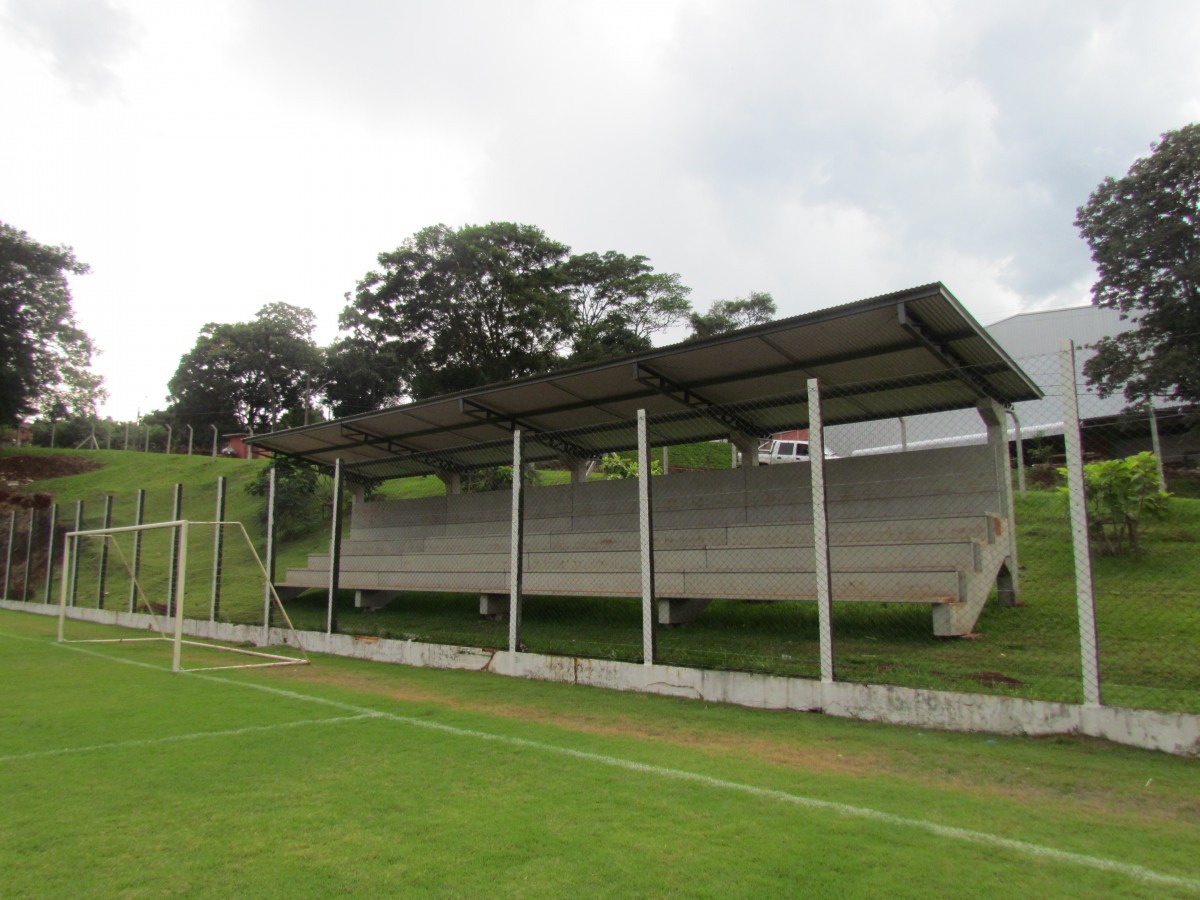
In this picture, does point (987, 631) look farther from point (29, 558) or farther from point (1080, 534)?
point (29, 558)

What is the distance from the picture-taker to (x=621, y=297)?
42.4 meters

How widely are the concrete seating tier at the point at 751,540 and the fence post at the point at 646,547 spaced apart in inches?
73.6

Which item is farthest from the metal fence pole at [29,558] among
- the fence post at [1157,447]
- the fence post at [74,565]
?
the fence post at [1157,447]

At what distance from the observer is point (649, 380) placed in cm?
922

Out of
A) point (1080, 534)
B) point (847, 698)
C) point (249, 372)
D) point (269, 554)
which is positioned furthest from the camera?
point (249, 372)

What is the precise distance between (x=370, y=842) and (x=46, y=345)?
153 feet

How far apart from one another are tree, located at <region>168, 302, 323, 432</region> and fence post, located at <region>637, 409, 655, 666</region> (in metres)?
51.9

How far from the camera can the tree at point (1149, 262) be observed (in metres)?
21.2

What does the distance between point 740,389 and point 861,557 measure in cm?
281

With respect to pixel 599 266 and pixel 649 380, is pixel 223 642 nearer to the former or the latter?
pixel 649 380

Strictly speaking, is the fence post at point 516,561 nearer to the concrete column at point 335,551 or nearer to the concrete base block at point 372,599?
the concrete column at point 335,551

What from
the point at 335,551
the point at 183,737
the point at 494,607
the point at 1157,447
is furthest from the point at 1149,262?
the point at 183,737

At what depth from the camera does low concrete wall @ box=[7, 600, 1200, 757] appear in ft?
14.8

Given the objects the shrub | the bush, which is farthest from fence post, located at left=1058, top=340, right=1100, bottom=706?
the shrub
